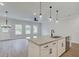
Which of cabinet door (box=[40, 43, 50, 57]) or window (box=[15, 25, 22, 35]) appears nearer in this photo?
cabinet door (box=[40, 43, 50, 57])

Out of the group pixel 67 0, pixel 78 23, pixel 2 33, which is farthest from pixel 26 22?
pixel 67 0

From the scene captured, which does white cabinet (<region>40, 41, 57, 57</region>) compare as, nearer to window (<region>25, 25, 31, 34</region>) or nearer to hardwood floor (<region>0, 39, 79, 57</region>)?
hardwood floor (<region>0, 39, 79, 57</region>)

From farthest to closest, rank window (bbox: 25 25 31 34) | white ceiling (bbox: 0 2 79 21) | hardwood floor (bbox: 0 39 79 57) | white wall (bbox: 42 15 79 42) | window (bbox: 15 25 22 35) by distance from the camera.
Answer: window (bbox: 25 25 31 34)
window (bbox: 15 25 22 35)
white wall (bbox: 42 15 79 42)
white ceiling (bbox: 0 2 79 21)
hardwood floor (bbox: 0 39 79 57)

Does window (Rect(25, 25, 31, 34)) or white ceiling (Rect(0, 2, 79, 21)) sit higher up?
white ceiling (Rect(0, 2, 79, 21))

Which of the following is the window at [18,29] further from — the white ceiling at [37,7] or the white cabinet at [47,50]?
the white cabinet at [47,50]

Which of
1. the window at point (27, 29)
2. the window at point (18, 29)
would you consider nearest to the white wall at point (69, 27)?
the window at point (27, 29)

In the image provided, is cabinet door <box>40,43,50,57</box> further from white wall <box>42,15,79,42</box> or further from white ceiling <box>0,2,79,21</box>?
white wall <box>42,15,79,42</box>

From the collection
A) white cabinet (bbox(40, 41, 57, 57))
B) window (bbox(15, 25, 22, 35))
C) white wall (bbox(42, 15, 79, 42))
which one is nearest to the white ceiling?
white wall (bbox(42, 15, 79, 42))

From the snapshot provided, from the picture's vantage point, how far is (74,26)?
9.77 metres

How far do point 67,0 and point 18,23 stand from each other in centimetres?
918

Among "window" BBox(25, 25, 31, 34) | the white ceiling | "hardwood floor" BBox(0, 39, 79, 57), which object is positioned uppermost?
the white ceiling

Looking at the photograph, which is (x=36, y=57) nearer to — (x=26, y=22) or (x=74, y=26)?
(x=74, y=26)

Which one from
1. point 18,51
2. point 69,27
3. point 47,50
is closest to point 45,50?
point 47,50

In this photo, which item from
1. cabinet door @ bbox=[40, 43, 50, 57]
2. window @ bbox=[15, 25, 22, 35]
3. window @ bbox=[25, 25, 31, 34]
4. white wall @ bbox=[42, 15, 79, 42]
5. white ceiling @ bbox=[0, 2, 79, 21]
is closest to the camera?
cabinet door @ bbox=[40, 43, 50, 57]
